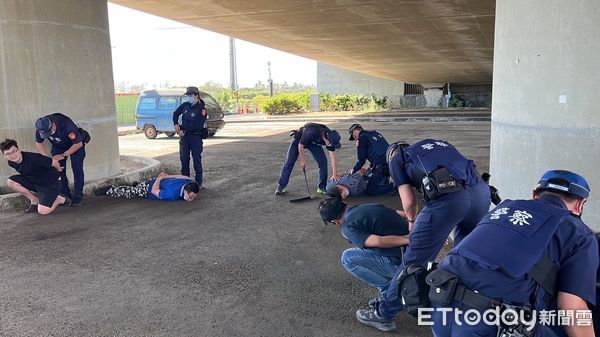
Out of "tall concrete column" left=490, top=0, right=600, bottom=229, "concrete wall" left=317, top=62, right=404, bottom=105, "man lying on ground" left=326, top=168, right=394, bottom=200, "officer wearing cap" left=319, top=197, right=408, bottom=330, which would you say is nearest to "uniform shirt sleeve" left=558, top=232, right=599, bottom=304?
"officer wearing cap" left=319, top=197, right=408, bottom=330

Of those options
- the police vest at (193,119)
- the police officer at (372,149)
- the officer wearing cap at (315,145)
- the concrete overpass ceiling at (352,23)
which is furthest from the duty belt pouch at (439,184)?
the concrete overpass ceiling at (352,23)

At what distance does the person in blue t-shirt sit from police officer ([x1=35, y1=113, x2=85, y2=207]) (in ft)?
2.33

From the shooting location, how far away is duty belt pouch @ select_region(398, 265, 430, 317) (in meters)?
2.22

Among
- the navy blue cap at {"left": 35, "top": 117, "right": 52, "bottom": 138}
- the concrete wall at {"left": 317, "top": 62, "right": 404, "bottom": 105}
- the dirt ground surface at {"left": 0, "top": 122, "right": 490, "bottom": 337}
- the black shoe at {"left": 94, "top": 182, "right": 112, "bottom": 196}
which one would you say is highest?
the concrete wall at {"left": 317, "top": 62, "right": 404, "bottom": 105}


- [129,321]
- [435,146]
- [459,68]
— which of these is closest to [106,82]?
[129,321]

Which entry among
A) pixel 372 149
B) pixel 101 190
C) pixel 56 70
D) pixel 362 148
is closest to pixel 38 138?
pixel 56 70

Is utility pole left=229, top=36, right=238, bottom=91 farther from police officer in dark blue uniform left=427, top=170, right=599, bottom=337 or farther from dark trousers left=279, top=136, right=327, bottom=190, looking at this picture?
police officer in dark blue uniform left=427, top=170, right=599, bottom=337

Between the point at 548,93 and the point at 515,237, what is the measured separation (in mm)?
2968

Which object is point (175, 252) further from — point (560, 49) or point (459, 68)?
point (459, 68)

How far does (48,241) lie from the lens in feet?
17.9

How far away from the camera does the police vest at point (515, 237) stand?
6.08ft

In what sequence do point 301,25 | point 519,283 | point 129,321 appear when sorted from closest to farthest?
1. point 519,283
2. point 129,321
3. point 301,25

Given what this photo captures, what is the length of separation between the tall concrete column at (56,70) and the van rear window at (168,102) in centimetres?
983

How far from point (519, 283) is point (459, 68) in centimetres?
2937
